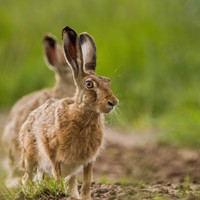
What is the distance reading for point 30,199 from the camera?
25.0ft

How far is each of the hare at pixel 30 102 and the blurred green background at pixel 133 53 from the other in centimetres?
73

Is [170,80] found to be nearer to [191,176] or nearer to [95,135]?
[191,176]

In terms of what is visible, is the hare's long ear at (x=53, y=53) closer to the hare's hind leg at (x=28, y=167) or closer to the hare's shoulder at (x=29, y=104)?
the hare's shoulder at (x=29, y=104)

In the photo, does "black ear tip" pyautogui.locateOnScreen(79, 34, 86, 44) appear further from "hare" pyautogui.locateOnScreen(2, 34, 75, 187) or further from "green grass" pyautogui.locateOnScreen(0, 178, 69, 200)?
"hare" pyautogui.locateOnScreen(2, 34, 75, 187)

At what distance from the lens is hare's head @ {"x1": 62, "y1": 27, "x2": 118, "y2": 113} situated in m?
7.59

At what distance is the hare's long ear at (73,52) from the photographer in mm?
8039

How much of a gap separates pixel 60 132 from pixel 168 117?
19.9 ft

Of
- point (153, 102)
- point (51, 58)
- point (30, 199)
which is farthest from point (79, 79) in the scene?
point (153, 102)

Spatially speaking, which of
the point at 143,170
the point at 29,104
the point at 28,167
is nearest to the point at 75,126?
the point at 28,167

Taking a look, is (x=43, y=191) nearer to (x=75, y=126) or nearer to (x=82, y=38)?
(x=75, y=126)

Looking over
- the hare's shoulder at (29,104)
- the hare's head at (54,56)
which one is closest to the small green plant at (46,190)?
the hare's shoulder at (29,104)

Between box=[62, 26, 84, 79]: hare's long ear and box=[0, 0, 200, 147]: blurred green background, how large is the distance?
448 centimetres

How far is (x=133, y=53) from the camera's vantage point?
661 inches

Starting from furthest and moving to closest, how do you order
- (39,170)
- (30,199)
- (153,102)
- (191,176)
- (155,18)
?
(155,18) → (153,102) → (191,176) → (39,170) → (30,199)
